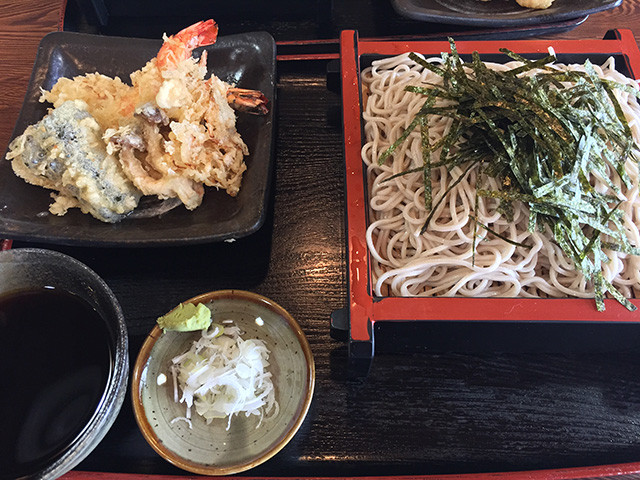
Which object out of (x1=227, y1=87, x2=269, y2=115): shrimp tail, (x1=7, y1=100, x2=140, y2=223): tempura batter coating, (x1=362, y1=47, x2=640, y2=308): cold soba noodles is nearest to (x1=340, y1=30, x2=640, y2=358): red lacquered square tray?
(x1=362, y1=47, x2=640, y2=308): cold soba noodles

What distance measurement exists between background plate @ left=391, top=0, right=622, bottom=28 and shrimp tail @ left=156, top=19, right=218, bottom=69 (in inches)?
36.1

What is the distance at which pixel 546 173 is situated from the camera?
51.1 inches

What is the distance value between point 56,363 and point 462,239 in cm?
125

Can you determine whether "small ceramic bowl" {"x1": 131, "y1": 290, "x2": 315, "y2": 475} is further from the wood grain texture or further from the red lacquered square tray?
the wood grain texture

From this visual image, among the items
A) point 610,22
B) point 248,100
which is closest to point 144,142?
point 248,100

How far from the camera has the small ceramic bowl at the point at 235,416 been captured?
4.02 ft

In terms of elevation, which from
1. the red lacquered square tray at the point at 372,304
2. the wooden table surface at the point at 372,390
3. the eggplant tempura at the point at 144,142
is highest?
the eggplant tempura at the point at 144,142

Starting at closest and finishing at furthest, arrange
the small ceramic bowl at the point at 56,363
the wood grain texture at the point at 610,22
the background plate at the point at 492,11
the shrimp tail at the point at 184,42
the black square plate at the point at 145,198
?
1. the small ceramic bowl at the point at 56,363
2. the black square plate at the point at 145,198
3. the shrimp tail at the point at 184,42
4. the background plate at the point at 492,11
5. the wood grain texture at the point at 610,22

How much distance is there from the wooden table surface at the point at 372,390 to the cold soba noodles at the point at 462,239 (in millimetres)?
260

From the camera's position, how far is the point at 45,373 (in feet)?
4.10

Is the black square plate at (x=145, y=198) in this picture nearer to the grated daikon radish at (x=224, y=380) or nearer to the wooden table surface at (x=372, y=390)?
the wooden table surface at (x=372, y=390)

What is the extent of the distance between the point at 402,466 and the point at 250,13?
7.28ft

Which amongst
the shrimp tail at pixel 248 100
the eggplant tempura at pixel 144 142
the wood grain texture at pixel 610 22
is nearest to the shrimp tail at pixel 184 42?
the eggplant tempura at pixel 144 142

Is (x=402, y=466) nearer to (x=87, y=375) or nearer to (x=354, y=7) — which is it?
(x=87, y=375)
